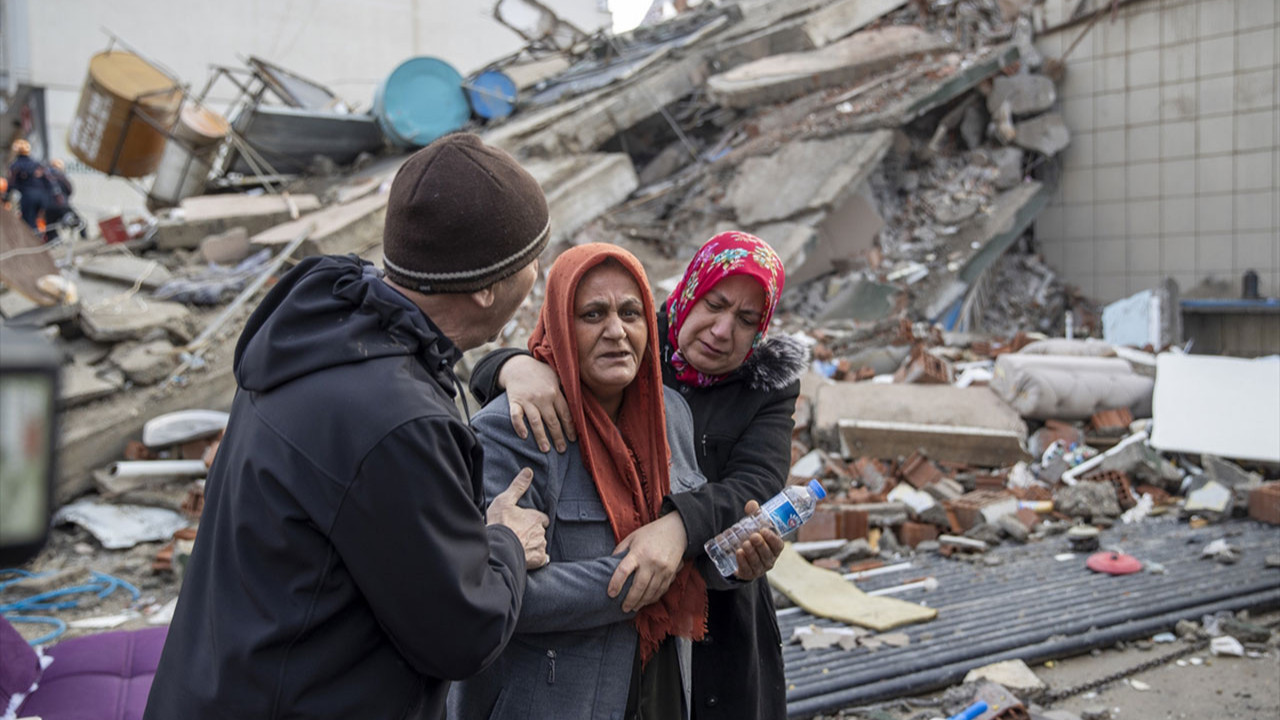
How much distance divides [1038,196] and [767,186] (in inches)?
127

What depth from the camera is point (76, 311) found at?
7012 millimetres

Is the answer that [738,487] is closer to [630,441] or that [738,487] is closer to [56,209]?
[630,441]

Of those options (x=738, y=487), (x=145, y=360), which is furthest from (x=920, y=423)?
(x=145, y=360)

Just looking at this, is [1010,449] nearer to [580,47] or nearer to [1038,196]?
[1038,196]

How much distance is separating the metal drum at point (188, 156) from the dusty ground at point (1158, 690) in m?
10.2

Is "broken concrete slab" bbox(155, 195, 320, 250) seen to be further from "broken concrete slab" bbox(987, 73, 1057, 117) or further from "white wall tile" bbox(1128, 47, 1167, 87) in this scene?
"white wall tile" bbox(1128, 47, 1167, 87)

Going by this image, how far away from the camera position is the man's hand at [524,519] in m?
1.64

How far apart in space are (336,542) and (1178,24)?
1071 centimetres

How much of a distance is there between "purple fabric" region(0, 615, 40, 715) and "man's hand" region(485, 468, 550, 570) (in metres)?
2.07

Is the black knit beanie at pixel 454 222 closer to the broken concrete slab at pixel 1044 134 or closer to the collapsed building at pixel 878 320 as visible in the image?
the collapsed building at pixel 878 320

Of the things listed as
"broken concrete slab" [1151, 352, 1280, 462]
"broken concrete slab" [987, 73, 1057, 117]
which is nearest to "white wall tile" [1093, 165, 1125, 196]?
"broken concrete slab" [987, 73, 1057, 117]

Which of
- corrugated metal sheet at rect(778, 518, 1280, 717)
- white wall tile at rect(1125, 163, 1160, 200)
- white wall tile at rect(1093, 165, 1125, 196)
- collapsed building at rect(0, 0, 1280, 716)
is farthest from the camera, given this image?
white wall tile at rect(1093, 165, 1125, 196)

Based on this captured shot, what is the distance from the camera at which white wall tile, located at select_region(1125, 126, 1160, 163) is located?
31.4 feet

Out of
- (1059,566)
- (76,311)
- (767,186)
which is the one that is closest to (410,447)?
(1059,566)
